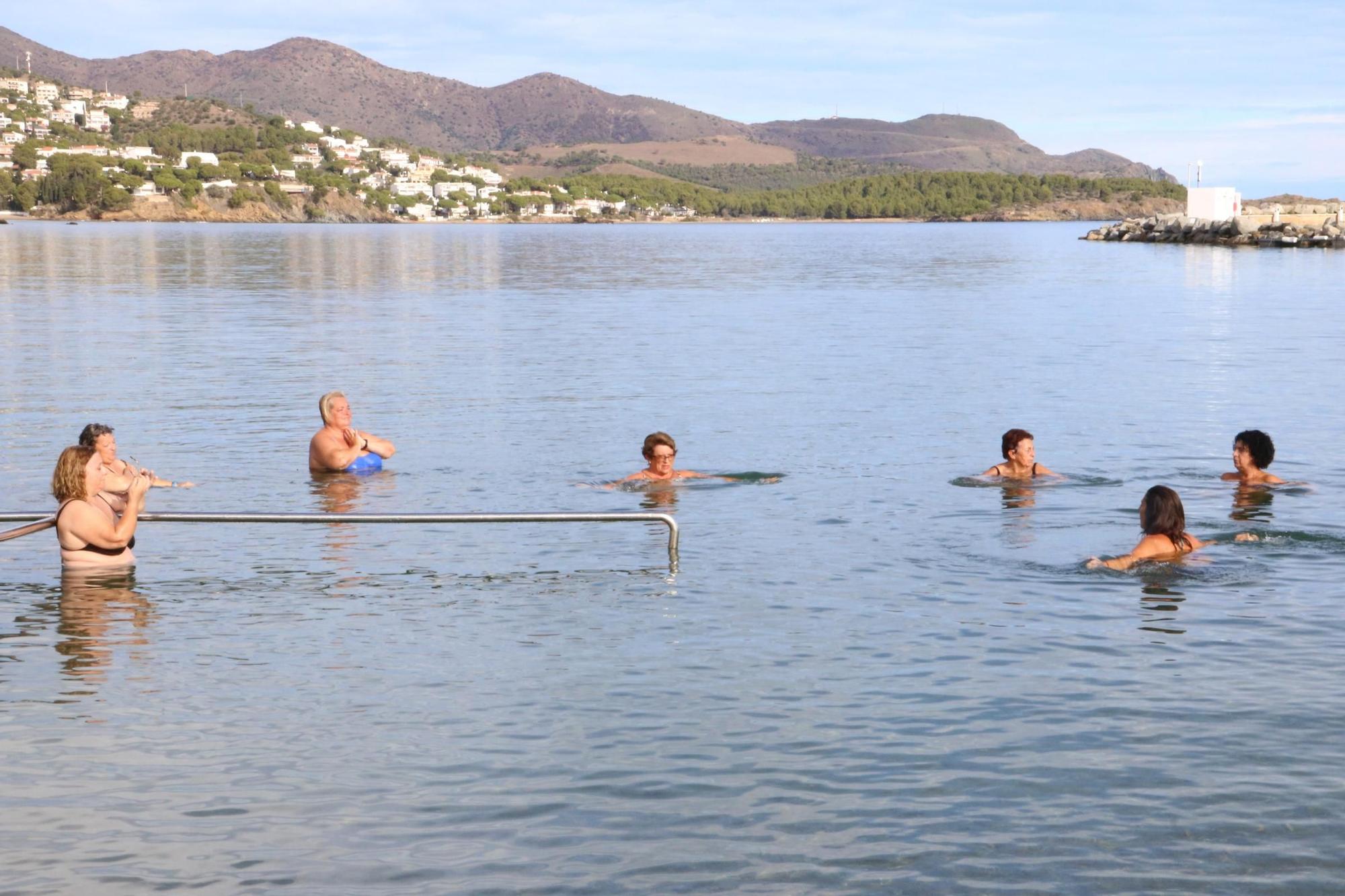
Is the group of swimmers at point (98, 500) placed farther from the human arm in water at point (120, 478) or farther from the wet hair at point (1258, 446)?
the wet hair at point (1258, 446)

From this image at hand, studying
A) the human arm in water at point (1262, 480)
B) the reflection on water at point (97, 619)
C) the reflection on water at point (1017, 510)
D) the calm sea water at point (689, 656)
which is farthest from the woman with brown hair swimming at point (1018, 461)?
the reflection on water at point (97, 619)

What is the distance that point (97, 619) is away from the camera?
497 inches

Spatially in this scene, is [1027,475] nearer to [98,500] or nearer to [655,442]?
[655,442]

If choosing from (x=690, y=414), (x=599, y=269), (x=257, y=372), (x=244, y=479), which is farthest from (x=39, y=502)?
(x=599, y=269)

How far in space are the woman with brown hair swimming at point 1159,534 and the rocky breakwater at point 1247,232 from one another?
285 feet

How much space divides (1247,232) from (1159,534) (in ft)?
306

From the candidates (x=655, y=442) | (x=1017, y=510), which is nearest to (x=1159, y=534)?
(x=1017, y=510)

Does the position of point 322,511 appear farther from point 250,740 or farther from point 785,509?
point 250,740

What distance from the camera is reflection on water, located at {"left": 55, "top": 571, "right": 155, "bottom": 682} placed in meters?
11.4

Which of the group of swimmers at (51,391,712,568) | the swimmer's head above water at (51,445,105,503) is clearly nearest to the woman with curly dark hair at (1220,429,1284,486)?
the group of swimmers at (51,391,712,568)

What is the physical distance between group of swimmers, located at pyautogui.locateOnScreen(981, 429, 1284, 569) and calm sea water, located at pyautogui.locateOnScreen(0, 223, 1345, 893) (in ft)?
0.84

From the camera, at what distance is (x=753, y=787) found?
8.71 metres

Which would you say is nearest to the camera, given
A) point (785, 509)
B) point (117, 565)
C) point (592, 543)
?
point (117, 565)

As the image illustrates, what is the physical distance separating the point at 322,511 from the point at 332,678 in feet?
22.4
